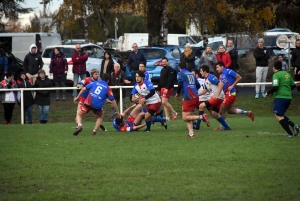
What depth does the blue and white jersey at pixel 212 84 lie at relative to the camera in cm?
1731

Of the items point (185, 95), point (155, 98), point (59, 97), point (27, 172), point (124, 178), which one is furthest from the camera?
point (59, 97)

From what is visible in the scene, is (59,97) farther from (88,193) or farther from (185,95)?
(88,193)

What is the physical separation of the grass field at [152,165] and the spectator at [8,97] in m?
5.71

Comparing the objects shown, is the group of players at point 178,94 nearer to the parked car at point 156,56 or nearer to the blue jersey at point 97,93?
the blue jersey at point 97,93

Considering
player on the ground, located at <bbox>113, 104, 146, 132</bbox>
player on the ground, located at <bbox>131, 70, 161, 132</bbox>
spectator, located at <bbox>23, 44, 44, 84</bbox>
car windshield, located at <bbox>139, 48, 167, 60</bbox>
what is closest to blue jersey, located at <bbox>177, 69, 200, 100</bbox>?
player on the ground, located at <bbox>131, 70, 161, 132</bbox>

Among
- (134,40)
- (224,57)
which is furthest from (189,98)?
(134,40)

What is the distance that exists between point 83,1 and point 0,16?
474 centimetres

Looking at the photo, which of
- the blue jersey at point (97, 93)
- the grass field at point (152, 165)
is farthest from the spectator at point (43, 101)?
the blue jersey at point (97, 93)

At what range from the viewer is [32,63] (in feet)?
87.1

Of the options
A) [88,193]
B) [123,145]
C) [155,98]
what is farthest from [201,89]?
[88,193]

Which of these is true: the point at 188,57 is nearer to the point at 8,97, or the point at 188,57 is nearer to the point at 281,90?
the point at 8,97

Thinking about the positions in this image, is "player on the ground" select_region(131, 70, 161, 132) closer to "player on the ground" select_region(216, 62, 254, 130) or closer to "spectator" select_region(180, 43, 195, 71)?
"player on the ground" select_region(216, 62, 254, 130)

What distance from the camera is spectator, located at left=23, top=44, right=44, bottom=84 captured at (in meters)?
26.5

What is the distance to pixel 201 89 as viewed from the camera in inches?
758
